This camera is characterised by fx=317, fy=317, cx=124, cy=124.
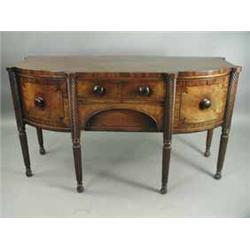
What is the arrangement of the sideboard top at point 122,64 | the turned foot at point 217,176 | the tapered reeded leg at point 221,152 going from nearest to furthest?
the sideboard top at point 122,64
the tapered reeded leg at point 221,152
the turned foot at point 217,176

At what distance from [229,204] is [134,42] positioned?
142cm

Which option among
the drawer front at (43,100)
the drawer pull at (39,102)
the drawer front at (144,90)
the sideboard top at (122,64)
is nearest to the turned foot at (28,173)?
the drawer front at (43,100)

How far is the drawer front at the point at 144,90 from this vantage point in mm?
1609

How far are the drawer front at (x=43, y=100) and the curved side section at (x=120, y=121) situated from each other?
0.18 m

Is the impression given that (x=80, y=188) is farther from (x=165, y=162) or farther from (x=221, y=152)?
(x=221, y=152)

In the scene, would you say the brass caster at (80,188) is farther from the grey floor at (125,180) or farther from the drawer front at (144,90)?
the drawer front at (144,90)

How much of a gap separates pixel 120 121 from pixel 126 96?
0.17 m

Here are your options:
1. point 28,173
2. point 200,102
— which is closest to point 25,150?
point 28,173

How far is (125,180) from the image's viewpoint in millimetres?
2004

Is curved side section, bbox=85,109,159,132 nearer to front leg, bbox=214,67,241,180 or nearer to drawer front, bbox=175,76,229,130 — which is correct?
drawer front, bbox=175,76,229,130

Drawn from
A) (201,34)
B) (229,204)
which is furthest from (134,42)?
(229,204)

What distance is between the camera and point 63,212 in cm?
174

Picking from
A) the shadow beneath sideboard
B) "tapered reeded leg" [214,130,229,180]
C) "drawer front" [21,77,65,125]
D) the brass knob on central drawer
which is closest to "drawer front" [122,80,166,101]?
the brass knob on central drawer

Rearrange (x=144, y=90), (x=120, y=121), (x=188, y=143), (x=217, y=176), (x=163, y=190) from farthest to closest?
(x=188, y=143)
(x=217, y=176)
(x=163, y=190)
(x=120, y=121)
(x=144, y=90)
